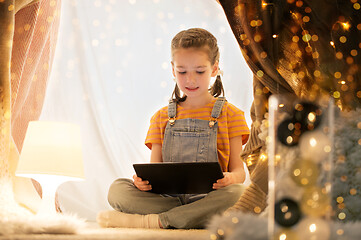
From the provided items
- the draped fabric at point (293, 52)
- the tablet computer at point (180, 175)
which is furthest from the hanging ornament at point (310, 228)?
the tablet computer at point (180, 175)

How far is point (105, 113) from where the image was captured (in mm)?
2789

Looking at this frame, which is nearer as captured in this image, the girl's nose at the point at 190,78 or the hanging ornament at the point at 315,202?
the hanging ornament at the point at 315,202

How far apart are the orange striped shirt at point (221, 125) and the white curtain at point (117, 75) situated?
52 centimetres

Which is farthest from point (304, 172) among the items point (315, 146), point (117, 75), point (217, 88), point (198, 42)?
point (117, 75)

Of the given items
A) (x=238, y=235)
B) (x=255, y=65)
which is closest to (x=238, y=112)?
(x=255, y=65)

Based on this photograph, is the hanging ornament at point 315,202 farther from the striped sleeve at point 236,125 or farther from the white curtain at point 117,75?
the white curtain at point 117,75

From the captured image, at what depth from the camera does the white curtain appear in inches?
108

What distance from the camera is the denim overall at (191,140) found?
6.89 feet

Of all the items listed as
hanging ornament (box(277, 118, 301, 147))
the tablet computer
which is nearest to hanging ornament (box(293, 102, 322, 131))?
hanging ornament (box(277, 118, 301, 147))

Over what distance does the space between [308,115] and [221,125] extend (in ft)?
3.68

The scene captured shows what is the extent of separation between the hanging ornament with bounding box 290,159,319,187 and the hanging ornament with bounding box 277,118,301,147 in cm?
5

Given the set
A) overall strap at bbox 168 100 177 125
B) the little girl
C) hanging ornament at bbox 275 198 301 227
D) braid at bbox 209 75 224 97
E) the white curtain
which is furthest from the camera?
the white curtain

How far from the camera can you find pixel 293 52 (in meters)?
1.64

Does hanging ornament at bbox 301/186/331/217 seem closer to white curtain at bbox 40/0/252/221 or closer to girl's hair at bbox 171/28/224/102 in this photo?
girl's hair at bbox 171/28/224/102
